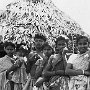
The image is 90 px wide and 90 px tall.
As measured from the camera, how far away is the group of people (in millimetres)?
5297

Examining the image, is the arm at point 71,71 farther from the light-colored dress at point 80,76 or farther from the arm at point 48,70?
the arm at point 48,70

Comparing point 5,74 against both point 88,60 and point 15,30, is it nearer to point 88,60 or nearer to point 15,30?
point 88,60

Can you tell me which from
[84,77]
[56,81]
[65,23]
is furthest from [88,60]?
[65,23]

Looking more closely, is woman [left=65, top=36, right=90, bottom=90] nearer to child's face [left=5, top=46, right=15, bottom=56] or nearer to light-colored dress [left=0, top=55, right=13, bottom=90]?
child's face [left=5, top=46, right=15, bottom=56]

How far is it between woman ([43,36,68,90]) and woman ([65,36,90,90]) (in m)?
0.15

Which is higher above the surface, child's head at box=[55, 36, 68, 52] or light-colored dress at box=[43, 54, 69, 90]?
child's head at box=[55, 36, 68, 52]

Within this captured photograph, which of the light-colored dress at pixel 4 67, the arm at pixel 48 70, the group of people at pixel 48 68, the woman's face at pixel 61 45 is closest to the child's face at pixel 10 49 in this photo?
the group of people at pixel 48 68

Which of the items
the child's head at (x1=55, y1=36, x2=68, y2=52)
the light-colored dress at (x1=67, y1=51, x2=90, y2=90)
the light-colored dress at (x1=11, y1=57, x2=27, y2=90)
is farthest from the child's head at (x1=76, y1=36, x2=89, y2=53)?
the light-colored dress at (x1=11, y1=57, x2=27, y2=90)

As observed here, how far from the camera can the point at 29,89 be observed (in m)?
6.79

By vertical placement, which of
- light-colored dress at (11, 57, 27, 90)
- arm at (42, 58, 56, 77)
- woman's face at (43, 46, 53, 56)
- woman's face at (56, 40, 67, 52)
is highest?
woman's face at (56, 40, 67, 52)

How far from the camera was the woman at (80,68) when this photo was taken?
5.22m

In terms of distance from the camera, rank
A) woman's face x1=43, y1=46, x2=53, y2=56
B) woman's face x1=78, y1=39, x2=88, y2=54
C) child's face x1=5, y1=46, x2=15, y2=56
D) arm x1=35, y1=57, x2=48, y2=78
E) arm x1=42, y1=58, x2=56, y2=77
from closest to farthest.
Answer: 1. woman's face x1=78, y1=39, x2=88, y2=54
2. arm x1=42, y1=58, x2=56, y2=77
3. arm x1=35, y1=57, x2=48, y2=78
4. woman's face x1=43, y1=46, x2=53, y2=56
5. child's face x1=5, y1=46, x2=15, y2=56

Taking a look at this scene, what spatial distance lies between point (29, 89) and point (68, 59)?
159 cm

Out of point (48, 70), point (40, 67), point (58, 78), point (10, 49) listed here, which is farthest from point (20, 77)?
point (58, 78)
